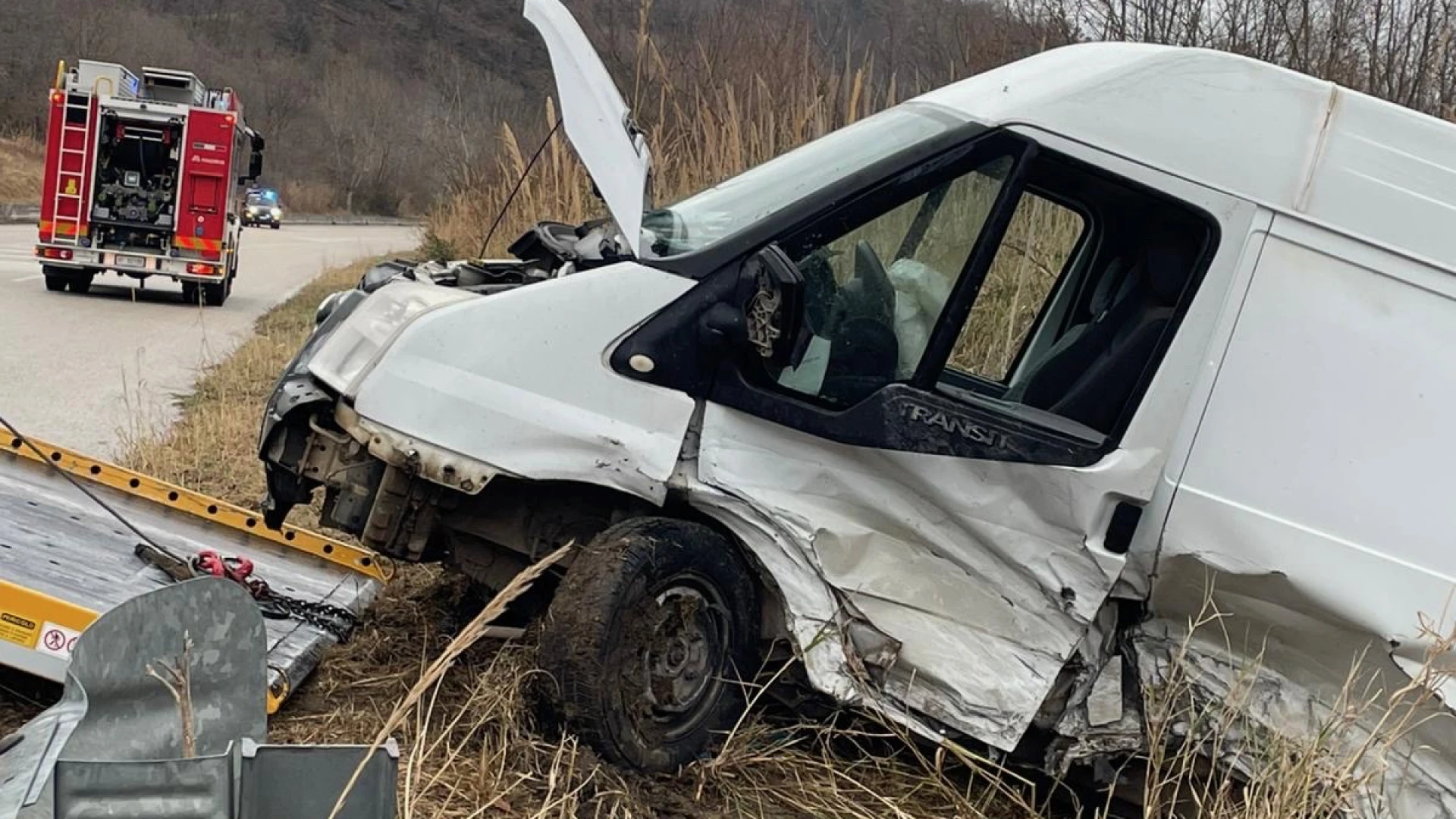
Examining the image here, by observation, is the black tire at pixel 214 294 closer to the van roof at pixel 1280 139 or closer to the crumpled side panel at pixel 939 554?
the crumpled side panel at pixel 939 554

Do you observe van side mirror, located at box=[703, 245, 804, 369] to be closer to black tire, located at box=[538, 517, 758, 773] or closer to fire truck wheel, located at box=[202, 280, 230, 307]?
black tire, located at box=[538, 517, 758, 773]

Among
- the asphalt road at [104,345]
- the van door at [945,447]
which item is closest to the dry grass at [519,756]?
the van door at [945,447]

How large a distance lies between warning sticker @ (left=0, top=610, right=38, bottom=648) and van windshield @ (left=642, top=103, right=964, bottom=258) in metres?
1.87

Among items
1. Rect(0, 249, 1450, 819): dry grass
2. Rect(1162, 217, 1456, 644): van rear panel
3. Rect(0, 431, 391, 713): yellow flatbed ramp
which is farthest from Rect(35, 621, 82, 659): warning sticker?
Rect(1162, 217, 1456, 644): van rear panel

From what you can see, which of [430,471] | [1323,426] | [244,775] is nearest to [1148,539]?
[1323,426]

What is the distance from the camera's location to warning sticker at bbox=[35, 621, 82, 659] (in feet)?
10.5

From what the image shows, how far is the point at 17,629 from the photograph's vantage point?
3.19 metres

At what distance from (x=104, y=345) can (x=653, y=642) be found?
374 inches

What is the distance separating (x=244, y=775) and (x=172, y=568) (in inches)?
91.7

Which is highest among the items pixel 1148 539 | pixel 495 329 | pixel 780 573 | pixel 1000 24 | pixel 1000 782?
pixel 1000 24

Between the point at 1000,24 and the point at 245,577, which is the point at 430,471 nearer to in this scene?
the point at 245,577

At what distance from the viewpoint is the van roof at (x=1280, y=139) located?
12.0 ft

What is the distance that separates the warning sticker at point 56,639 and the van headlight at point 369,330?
0.90 m

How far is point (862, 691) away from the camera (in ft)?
11.8
